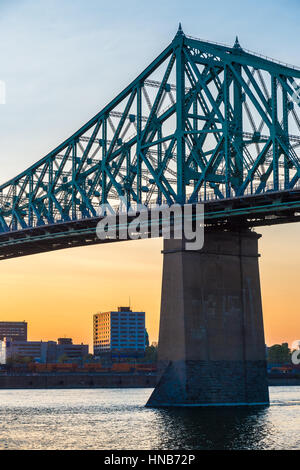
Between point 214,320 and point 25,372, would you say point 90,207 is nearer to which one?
point 214,320

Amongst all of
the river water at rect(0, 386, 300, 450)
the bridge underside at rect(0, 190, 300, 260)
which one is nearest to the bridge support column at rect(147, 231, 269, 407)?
the river water at rect(0, 386, 300, 450)

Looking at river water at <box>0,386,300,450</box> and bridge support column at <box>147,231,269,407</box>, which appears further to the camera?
bridge support column at <box>147,231,269,407</box>

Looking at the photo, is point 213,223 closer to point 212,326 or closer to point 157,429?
point 212,326

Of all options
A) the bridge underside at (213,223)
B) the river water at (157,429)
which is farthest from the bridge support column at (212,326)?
the bridge underside at (213,223)

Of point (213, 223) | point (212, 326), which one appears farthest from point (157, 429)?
point (213, 223)

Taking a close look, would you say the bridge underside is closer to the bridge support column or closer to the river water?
the bridge support column
